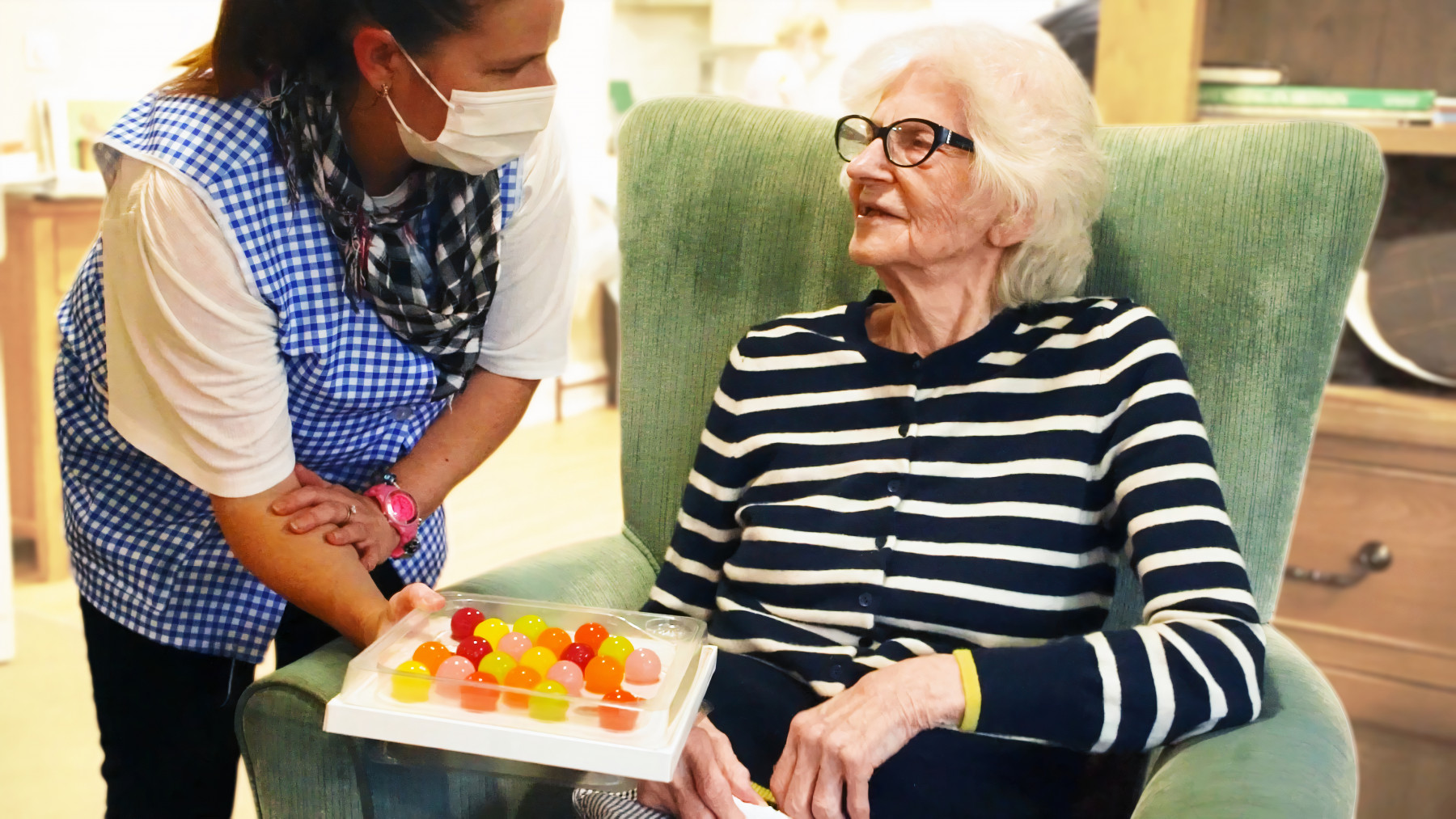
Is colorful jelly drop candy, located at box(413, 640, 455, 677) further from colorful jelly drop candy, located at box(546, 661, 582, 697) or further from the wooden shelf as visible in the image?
the wooden shelf

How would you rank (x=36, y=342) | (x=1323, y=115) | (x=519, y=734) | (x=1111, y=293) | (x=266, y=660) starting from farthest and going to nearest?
1. (x=36, y=342)
2. (x=266, y=660)
3. (x=1323, y=115)
4. (x=1111, y=293)
5. (x=519, y=734)

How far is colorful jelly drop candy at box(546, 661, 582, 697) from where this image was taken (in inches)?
33.3

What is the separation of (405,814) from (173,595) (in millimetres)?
317

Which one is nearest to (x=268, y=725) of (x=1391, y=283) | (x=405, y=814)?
(x=405, y=814)

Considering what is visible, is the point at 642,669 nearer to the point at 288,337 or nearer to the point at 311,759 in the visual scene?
the point at 311,759

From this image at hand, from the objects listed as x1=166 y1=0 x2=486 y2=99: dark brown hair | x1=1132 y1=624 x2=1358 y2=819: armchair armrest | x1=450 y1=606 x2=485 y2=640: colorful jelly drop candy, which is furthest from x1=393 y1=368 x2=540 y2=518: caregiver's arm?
x1=1132 y1=624 x2=1358 y2=819: armchair armrest

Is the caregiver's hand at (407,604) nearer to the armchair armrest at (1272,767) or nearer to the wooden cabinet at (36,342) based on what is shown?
the armchair armrest at (1272,767)

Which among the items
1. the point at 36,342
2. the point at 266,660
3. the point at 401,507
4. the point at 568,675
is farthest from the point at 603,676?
the point at 36,342

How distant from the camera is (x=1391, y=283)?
176 cm

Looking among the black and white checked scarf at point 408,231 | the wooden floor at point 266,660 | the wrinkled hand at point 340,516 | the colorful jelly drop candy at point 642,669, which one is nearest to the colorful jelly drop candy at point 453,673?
the colorful jelly drop candy at point 642,669

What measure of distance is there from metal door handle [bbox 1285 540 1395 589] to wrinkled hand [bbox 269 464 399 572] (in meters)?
1.34

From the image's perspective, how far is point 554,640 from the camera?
919 millimetres

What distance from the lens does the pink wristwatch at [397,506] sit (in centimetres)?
111

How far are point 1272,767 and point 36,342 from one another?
2670 mm
